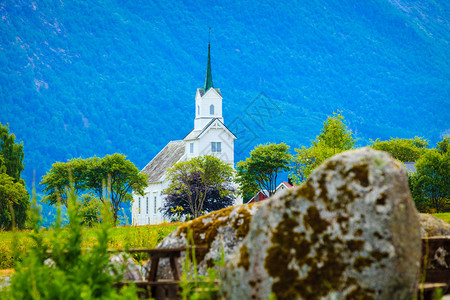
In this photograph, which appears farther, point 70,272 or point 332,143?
point 332,143

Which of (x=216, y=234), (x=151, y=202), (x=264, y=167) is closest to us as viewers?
(x=216, y=234)

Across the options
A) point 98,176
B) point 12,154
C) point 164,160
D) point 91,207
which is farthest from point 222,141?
point 12,154

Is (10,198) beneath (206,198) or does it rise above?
beneath

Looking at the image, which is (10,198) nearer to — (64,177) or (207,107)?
(64,177)

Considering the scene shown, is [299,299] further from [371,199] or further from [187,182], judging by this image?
[187,182]

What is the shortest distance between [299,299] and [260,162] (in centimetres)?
6966

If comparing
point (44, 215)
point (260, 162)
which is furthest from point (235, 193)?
point (44, 215)

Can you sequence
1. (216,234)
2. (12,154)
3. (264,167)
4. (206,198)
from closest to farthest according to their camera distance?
(216,234) < (206,198) < (12,154) < (264,167)

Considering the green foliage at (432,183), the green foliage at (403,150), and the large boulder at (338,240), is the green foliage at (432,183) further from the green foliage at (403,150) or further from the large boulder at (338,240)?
the large boulder at (338,240)

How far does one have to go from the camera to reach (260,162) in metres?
75.4

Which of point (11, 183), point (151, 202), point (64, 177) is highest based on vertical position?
point (151, 202)

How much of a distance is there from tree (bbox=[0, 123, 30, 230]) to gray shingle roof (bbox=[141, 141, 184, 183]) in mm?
21438

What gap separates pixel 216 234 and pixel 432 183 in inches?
2385

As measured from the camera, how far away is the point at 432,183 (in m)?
64.4
